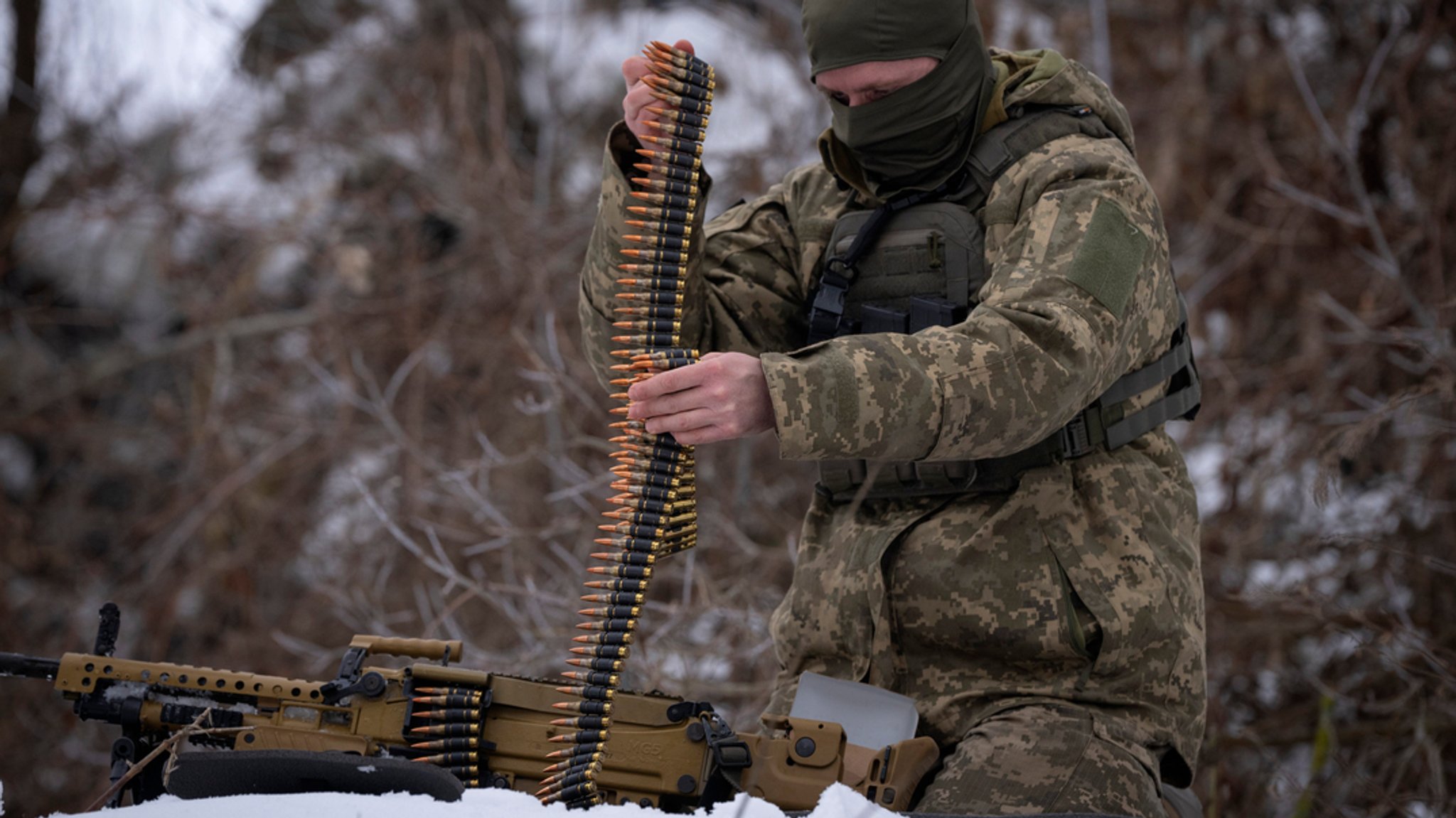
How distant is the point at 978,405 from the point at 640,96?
118 cm

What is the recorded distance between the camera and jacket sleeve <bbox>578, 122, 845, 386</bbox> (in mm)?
3328

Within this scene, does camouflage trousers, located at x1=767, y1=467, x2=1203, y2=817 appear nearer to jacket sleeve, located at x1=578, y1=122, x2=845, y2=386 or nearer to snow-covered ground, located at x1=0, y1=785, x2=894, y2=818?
snow-covered ground, located at x1=0, y1=785, x2=894, y2=818

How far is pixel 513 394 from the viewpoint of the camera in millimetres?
7641

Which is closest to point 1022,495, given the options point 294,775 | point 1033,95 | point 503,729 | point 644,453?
point 644,453

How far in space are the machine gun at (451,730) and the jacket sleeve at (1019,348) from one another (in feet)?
2.30

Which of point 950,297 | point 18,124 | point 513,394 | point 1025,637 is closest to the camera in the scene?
point 1025,637

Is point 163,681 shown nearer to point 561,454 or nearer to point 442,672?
point 442,672

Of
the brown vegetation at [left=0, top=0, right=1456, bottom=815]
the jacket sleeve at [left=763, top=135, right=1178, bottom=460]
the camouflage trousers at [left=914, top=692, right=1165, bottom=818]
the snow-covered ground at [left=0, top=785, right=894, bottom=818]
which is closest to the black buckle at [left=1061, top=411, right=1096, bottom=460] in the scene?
the jacket sleeve at [left=763, top=135, right=1178, bottom=460]

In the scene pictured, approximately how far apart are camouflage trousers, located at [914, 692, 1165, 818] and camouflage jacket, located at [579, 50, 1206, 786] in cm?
6

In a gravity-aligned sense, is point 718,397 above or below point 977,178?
below

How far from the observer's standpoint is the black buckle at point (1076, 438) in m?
2.97

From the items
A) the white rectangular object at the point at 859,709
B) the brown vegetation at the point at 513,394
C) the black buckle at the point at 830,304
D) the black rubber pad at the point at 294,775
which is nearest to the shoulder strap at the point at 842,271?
the black buckle at the point at 830,304

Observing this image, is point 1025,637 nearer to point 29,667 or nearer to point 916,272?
point 916,272

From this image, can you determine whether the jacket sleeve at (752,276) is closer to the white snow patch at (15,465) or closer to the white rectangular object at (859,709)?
the white rectangular object at (859,709)
